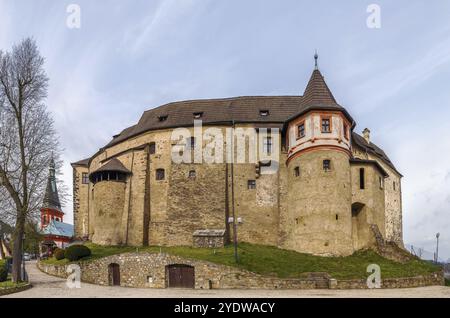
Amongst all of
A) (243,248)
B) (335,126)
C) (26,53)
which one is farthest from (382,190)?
(26,53)

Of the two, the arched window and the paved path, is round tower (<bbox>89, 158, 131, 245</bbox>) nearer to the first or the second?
the paved path

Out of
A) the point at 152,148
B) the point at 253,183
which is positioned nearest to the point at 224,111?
the point at 152,148

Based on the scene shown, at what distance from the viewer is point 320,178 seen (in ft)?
116

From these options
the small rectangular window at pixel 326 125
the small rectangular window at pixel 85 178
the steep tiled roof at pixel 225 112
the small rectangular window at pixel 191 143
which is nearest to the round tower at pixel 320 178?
the small rectangular window at pixel 326 125

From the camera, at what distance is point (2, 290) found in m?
24.2

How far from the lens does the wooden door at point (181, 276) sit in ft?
95.0

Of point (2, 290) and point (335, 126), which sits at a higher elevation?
point (335, 126)

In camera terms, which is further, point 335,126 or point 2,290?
point 335,126

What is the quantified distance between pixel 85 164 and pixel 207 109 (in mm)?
18975

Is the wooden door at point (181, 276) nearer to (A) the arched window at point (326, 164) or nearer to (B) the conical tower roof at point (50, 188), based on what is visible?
(B) the conical tower roof at point (50, 188)

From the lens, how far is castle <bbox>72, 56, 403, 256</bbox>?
116ft

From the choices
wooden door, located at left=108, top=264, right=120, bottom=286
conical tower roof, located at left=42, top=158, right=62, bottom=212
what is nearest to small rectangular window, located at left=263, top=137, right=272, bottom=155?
wooden door, located at left=108, top=264, right=120, bottom=286

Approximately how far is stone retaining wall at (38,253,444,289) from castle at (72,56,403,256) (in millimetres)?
6419

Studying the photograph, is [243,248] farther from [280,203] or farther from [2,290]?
[2,290]
